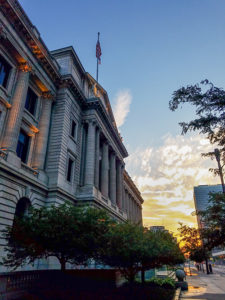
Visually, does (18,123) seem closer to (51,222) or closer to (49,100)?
(49,100)

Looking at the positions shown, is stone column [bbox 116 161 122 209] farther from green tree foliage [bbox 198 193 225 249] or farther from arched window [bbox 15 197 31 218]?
green tree foliage [bbox 198 193 225 249]

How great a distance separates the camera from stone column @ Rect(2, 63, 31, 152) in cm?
2037

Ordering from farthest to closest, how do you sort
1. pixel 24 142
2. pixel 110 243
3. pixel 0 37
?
pixel 24 142
pixel 0 37
pixel 110 243

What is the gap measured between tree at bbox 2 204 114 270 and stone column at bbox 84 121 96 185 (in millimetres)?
16275

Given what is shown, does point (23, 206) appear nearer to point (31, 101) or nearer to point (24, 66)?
point (31, 101)

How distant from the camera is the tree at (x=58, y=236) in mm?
12375

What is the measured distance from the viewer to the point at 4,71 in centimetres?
2245

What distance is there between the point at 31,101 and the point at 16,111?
5.30 m

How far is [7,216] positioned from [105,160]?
21449mm

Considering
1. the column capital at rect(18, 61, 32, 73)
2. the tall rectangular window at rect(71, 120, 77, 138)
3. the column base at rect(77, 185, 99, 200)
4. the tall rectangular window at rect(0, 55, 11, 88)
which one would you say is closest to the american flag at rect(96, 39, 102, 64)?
the tall rectangular window at rect(71, 120, 77, 138)

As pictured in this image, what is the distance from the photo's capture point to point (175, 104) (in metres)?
11.1

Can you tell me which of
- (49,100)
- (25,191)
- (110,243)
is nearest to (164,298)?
(110,243)

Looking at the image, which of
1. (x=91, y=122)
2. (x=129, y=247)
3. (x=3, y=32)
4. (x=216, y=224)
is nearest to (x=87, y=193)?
(x=91, y=122)

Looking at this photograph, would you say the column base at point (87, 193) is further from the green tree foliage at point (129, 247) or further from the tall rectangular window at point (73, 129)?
the green tree foliage at point (129, 247)
